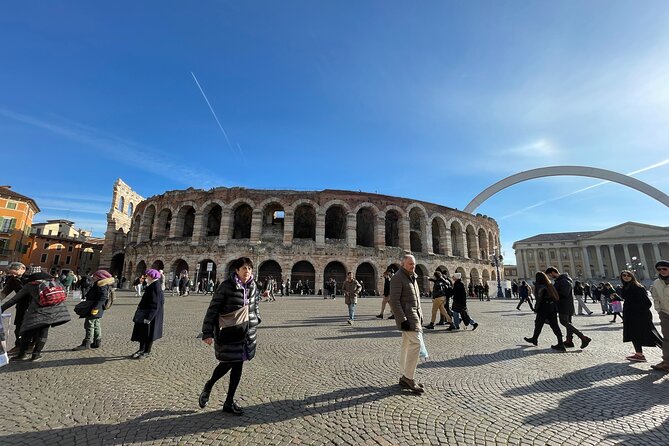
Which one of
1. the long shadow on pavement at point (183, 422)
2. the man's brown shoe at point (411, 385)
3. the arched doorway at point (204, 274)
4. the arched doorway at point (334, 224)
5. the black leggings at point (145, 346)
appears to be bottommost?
the long shadow on pavement at point (183, 422)

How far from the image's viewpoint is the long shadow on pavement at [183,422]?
2.73m

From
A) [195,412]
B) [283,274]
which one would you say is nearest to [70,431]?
[195,412]

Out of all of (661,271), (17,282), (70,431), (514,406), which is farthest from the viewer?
(17,282)

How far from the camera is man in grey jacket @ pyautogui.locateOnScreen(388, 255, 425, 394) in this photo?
3955 millimetres

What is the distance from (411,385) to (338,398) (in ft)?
3.21

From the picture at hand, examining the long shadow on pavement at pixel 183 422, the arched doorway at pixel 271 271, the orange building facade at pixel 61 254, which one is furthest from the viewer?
the orange building facade at pixel 61 254

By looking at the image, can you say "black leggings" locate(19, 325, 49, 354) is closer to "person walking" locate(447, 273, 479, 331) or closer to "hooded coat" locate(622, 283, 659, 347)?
"person walking" locate(447, 273, 479, 331)

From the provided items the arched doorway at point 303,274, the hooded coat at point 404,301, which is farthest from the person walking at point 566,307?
the arched doorway at point 303,274

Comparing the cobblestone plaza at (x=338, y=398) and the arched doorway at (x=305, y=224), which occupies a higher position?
the arched doorway at (x=305, y=224)

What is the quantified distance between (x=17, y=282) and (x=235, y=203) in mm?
22185

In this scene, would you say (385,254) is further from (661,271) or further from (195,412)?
(195,412)

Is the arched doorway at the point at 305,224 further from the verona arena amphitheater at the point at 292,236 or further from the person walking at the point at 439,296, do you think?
the person walking at the point at 439,296

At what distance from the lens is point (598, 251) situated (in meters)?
68.6

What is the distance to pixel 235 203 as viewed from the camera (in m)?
27.5
